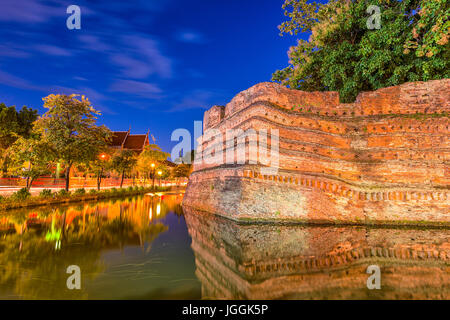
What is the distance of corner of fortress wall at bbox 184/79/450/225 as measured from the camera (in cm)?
1321

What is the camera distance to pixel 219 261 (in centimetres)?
698

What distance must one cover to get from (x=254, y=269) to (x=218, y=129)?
14.8 m

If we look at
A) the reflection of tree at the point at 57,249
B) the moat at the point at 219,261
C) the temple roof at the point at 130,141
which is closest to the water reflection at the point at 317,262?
the moat at the point at 219,261

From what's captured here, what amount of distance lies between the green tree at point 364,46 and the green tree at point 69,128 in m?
20.9

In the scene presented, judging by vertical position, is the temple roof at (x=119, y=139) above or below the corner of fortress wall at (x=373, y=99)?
above

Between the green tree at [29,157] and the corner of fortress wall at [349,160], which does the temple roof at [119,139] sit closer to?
the green tree at [29,157]

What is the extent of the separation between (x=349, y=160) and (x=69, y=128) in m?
24.5

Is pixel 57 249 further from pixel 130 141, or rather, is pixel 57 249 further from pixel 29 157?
pixel 130 141

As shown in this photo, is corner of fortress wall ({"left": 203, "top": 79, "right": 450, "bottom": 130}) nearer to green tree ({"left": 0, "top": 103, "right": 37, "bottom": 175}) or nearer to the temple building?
green tree ({"left": 0, "top": 103, "right": 37, "bottom": 175})

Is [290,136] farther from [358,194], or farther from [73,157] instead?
[73,157]

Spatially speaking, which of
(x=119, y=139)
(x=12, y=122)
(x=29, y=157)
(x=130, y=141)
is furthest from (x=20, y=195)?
(x=130, y=141)

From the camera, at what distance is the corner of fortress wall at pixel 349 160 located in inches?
520

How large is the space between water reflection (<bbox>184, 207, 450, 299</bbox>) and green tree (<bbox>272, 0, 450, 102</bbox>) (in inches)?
417

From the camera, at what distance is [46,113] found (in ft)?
69.7
